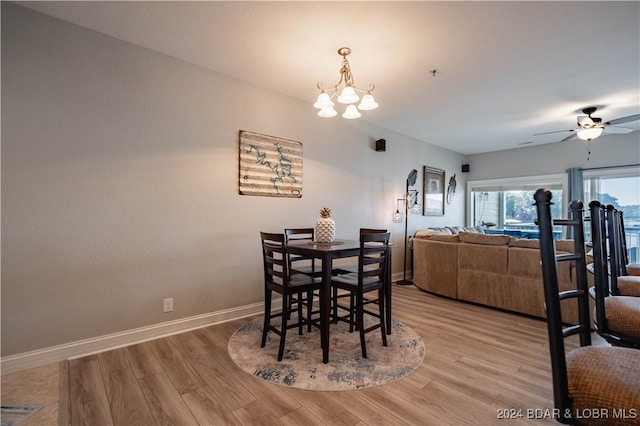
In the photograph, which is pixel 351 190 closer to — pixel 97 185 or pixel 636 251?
pixel 97 185

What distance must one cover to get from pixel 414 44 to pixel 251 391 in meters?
2.89

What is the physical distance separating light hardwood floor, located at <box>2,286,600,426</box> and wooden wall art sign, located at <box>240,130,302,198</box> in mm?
1607

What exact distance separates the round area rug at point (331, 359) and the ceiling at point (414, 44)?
2540 mm

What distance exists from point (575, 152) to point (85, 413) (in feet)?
24.5

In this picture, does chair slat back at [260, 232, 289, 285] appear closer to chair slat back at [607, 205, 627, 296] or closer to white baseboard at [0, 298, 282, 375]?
white baseboard at [0, 298, 282, 375]

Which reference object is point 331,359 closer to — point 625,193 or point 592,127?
point 592,127

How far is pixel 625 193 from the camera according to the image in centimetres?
505

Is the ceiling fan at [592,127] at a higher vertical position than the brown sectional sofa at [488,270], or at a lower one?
higher

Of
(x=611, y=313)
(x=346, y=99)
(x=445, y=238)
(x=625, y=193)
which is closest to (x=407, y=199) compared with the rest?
(x=445, y=238)

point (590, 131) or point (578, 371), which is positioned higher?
point (590, 131)

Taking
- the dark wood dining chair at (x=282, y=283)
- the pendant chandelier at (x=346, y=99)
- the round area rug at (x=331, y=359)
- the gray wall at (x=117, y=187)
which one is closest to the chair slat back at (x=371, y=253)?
the dark wood dining chair at (x=282, y=283)

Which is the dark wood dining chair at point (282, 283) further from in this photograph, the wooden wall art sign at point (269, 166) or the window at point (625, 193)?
the window at point (625, 193)

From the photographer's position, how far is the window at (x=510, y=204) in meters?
5.87

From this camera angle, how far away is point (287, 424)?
1578mm
